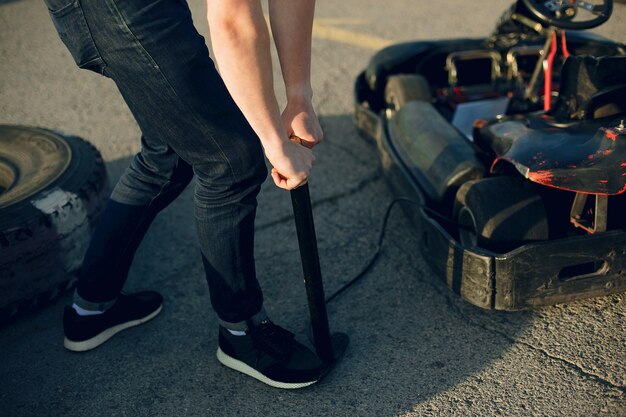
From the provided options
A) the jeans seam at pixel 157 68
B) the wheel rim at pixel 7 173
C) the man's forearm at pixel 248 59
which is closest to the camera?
the man's forearm at pixel 248 59

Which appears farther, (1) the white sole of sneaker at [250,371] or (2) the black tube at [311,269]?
(1) the white sole of sneaker at [250,371]

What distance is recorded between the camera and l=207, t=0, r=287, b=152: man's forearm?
5.13ft

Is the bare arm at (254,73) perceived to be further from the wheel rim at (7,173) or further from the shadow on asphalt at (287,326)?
the wheel rim at (7,173)

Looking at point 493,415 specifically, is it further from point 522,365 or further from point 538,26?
point 538,26

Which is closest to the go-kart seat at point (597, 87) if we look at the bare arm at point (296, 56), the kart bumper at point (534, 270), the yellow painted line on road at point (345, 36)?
the kart bumper at point (534, 270)

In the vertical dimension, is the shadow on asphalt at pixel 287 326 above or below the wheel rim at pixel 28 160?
below

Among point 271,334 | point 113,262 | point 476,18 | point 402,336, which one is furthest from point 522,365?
point 476,18

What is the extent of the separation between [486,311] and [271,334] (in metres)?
0.79

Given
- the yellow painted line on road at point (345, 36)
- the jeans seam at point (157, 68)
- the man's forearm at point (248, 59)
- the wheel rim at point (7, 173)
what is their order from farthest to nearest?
the yellow painted line on road at point (345, 36), the wheel rim at point (7, 173), the jeans seam at point (157, 68), the man's forearm at point (248, 59)

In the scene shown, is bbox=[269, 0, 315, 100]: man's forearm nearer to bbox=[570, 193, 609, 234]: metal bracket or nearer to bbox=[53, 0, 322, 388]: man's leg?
bbox=[53, 0, 322, 388]: man's leg

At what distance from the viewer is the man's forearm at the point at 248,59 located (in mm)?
1562

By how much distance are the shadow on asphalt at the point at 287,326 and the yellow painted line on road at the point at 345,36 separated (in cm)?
230

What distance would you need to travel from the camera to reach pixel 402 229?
300cm

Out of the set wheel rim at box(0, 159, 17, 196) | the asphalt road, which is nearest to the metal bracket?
the asphalt road
